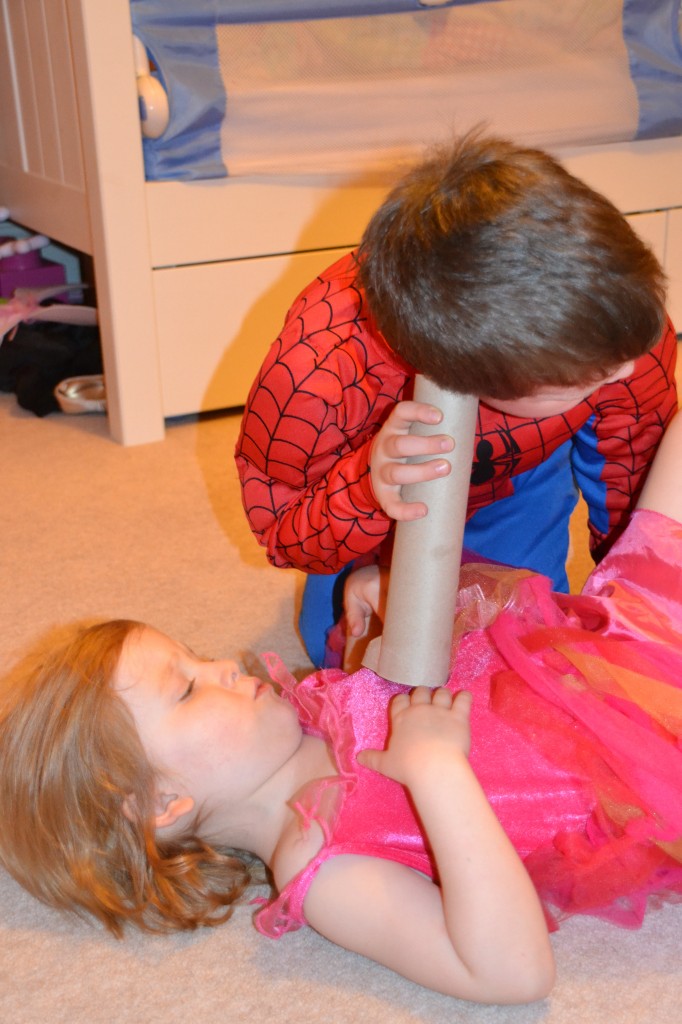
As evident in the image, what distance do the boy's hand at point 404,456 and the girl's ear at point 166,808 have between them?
27cm

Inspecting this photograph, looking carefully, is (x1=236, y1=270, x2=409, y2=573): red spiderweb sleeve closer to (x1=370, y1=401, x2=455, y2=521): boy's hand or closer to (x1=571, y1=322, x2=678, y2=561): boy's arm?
(x1=370, y1=401, x2=455, y2=521): boy's hand

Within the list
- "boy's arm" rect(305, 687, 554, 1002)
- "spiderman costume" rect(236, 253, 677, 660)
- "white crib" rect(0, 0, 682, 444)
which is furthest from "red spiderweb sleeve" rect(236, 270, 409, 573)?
"white crib" rect(0, 0, 682, 444)

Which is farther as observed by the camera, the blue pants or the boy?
the blue pants

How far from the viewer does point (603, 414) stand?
3.79 ft

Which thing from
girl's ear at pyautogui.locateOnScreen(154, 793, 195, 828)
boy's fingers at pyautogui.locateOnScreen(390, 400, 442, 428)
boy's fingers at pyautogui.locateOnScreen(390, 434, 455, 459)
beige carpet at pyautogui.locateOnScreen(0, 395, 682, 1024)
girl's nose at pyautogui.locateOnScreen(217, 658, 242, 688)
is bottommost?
beige carpet at pyautogui.locateOnScreen(0, 395, 682, 1024)

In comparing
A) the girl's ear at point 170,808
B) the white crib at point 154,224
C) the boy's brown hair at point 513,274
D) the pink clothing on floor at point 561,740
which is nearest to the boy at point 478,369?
the boy's brown hair at point 513,274

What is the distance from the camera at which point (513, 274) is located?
69cm

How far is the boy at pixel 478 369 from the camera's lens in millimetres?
699

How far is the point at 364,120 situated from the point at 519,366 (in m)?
1.17

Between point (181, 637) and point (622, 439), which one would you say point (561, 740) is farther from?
point (181, 637)

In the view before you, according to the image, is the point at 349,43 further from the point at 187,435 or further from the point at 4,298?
the point at 4,298

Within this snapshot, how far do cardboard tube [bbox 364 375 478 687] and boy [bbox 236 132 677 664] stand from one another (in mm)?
14

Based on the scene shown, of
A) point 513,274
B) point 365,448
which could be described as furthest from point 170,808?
point 513,274

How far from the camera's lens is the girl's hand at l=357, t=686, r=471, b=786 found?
826 millimetres
